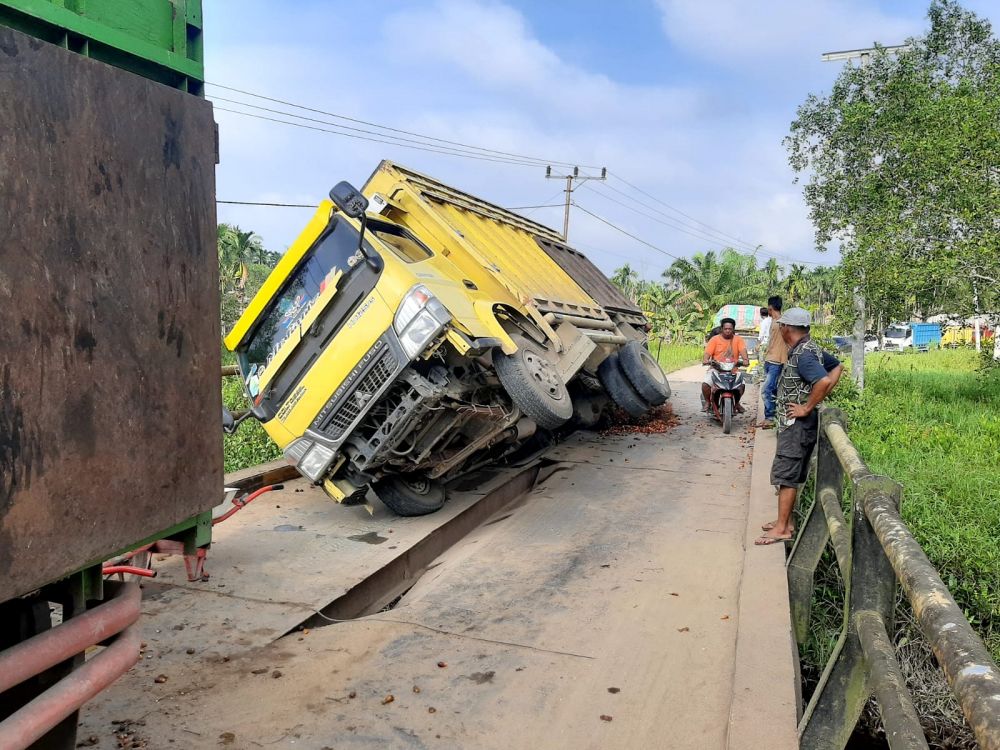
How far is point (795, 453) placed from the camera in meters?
5.54

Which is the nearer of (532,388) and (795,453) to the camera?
(795,453)

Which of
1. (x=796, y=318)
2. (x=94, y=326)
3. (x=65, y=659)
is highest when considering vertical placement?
(x=796, y=318)

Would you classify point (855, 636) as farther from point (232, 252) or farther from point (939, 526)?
point (232, 252)

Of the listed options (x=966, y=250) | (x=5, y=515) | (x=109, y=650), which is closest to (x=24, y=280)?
(x=5, y=515)

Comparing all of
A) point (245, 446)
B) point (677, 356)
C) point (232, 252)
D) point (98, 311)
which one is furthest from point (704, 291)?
Answer: point (98, 311)

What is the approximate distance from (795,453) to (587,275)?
6194mm

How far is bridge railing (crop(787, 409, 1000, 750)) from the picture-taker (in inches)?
57.5

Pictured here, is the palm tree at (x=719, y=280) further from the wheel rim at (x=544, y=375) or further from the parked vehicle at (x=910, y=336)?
the wheel rim at (x=544, y=375)

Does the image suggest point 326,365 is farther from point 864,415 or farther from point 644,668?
point 864,415

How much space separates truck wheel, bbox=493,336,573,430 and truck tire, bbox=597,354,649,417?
3121 millimetres

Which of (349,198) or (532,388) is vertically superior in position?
(349,198)

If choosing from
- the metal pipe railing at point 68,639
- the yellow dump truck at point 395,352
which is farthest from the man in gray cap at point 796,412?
the metal pipe railing at point 68,639

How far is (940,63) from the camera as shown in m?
13.2

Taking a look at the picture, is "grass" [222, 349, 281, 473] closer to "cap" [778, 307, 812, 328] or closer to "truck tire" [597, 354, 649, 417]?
"truck tire" [597, 354, 649, 417]
